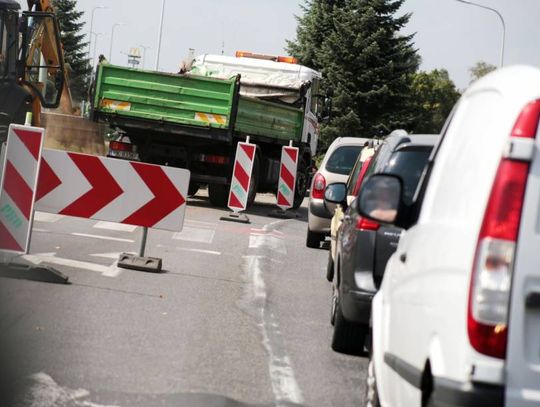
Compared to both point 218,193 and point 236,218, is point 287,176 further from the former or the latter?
point 236,218

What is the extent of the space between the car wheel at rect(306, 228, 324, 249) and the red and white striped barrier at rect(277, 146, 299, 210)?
591cm

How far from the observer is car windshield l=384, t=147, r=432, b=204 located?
25.3ft

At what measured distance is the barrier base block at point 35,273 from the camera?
1004 cm

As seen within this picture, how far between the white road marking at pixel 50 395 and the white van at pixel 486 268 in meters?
2.43

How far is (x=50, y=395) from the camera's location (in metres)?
5.99

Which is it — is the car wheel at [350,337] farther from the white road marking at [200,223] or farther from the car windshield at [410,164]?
the white road marking at [200,223]

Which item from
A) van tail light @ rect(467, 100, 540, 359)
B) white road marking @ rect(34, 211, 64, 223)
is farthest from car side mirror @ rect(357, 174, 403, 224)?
white road marking @ rect(34, 211, 64, 223)

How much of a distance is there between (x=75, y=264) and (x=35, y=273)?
147 cm

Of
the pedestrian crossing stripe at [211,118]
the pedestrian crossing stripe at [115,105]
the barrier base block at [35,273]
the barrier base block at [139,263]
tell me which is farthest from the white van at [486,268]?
the pedestrian crossing stripe at [115,105]

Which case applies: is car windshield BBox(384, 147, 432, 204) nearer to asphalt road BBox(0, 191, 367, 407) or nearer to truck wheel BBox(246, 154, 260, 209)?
asphalt road BBox(0, 191, 367, 407)

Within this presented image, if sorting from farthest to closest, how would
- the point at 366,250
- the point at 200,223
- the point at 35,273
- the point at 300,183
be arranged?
the point at 300,183
the point at 200,223
the point at 35,273
the point at 366,250

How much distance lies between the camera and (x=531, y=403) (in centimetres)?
332

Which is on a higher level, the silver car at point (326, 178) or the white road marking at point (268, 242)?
the silver car at point (326, 178)

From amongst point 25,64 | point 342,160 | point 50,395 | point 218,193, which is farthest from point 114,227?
point 50,395
